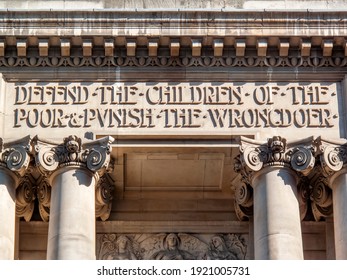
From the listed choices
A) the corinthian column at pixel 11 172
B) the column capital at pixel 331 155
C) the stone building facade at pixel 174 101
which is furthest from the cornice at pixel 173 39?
the corinthian column at pixel 11 172

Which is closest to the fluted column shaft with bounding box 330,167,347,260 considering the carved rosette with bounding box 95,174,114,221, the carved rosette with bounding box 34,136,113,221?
the carved rosette with bounding box 34,136,113,221

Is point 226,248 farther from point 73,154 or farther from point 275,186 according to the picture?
point 73,154

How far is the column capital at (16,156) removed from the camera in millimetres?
38750

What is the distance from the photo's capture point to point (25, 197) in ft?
131

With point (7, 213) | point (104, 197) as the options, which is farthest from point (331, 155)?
point (7, 213)

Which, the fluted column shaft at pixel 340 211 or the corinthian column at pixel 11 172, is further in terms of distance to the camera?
the corinthian column at pixel 11 172

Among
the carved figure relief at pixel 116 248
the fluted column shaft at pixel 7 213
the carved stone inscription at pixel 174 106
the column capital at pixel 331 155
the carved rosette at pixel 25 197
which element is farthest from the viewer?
the carved figure relief at pixel 116 248

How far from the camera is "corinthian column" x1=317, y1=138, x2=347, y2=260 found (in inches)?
1517

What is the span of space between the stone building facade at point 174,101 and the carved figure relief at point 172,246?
831mm

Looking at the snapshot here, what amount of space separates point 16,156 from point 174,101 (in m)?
4.15

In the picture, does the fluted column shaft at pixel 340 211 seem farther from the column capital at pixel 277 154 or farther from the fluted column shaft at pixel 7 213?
the fluted column shaft at pixel 7 213

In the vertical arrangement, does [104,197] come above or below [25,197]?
above

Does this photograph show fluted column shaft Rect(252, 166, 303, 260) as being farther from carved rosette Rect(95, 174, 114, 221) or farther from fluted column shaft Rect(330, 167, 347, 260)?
carved rosette Rect(95, 174, 114, 221)

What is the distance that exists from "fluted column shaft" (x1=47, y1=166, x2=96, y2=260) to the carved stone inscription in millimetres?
1433
